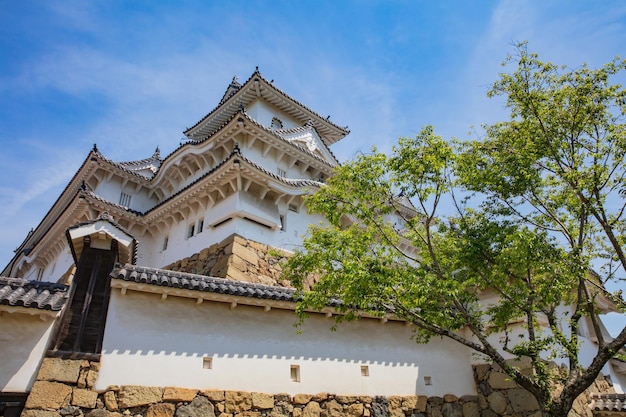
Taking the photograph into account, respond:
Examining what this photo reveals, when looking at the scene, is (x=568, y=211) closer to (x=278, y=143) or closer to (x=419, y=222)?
(x=419, y=222)

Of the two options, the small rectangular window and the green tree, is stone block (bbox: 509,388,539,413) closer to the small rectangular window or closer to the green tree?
the green tree

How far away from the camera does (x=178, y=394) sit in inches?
333

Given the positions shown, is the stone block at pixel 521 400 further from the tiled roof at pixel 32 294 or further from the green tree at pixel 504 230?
the tiled roof at pixel 32 294

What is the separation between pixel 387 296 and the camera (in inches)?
361

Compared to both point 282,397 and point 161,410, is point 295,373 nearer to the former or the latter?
point 282,397

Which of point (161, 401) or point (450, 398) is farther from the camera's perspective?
point (450, 398)

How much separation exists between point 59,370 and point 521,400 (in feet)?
37.7

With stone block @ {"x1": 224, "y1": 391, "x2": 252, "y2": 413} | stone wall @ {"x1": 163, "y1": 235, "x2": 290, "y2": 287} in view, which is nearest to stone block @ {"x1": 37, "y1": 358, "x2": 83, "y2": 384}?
stone block @ {"x1": 224, "y1": 391, "x2": 252, "y2": 413}

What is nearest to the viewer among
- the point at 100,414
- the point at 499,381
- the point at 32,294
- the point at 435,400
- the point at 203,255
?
the point at 100,414

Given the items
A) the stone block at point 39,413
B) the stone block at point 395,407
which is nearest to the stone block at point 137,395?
the stone block at point 39,413

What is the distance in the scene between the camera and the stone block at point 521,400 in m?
11.7

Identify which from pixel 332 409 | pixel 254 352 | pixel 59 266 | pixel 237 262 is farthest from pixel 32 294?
pixel 59 266

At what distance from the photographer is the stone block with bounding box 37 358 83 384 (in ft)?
24.6

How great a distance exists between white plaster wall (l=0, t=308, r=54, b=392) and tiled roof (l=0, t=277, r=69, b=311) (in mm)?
338
